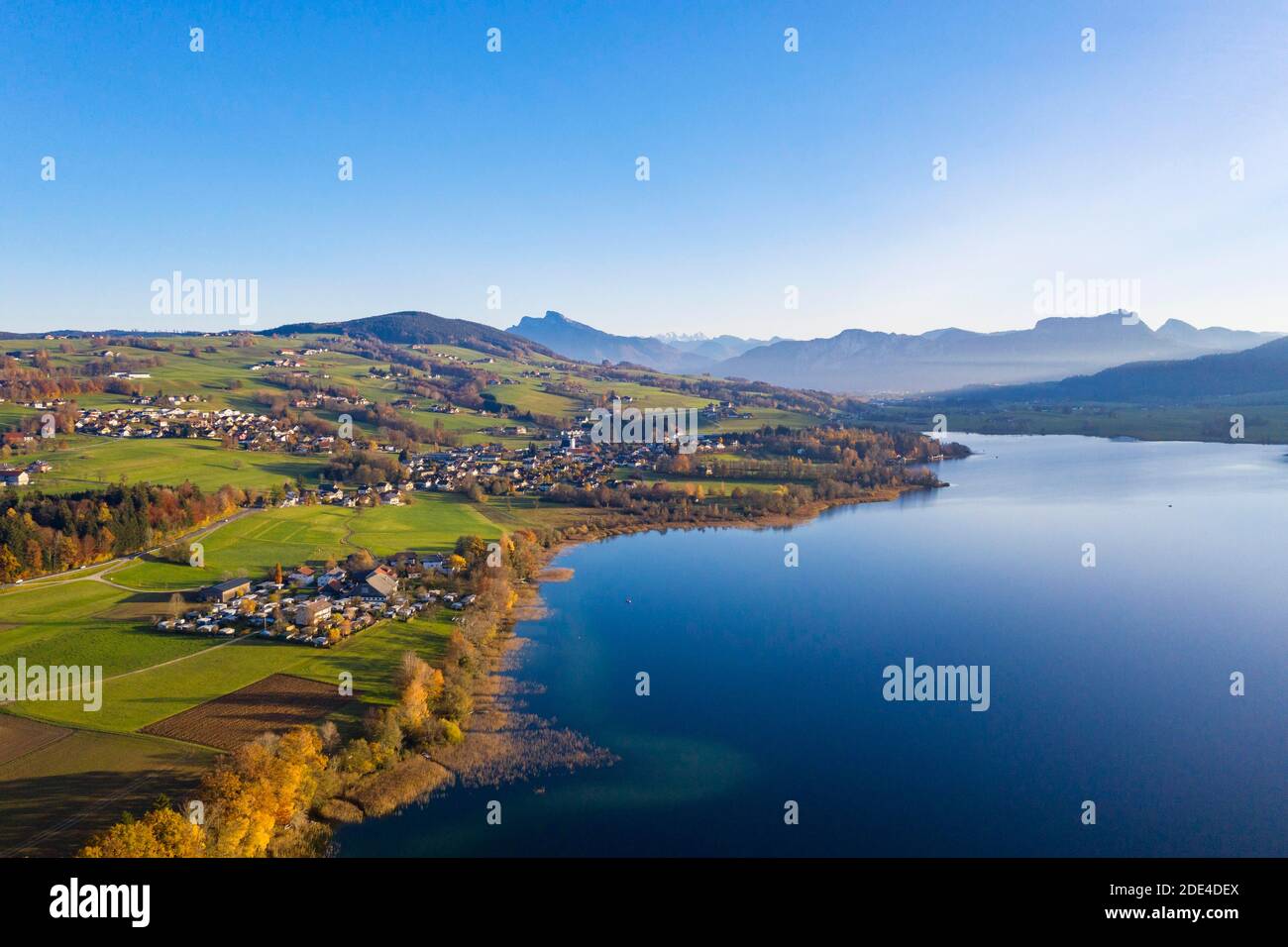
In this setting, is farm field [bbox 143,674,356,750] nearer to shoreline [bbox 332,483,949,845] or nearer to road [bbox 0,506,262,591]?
shoreline [bbox 332,483,949,845]

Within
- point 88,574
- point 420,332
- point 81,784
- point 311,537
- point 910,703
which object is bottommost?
point 910,703

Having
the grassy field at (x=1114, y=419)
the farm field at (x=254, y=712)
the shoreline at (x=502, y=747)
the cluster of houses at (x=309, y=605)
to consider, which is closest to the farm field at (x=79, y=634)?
the cluster of houses at (x=309, y=605)

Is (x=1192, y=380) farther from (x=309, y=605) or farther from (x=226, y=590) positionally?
(x=226, y=590)

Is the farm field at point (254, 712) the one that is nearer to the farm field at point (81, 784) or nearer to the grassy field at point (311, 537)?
the farm field at point (81, 784)

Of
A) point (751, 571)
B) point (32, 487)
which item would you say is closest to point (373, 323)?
point (32, 487)

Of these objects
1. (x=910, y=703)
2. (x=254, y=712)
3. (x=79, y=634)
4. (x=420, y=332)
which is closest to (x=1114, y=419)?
(x=910, y=703)

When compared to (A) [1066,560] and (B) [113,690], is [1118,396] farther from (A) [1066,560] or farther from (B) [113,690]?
(B) [113,690]

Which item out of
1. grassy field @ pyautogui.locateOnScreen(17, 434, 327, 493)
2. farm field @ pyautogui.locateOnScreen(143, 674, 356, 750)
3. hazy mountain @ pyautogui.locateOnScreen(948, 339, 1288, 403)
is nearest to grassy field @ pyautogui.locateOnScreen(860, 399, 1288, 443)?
hazy mountain @ pyautogui.locateOnScreen(948, 339, 1288, 403)
